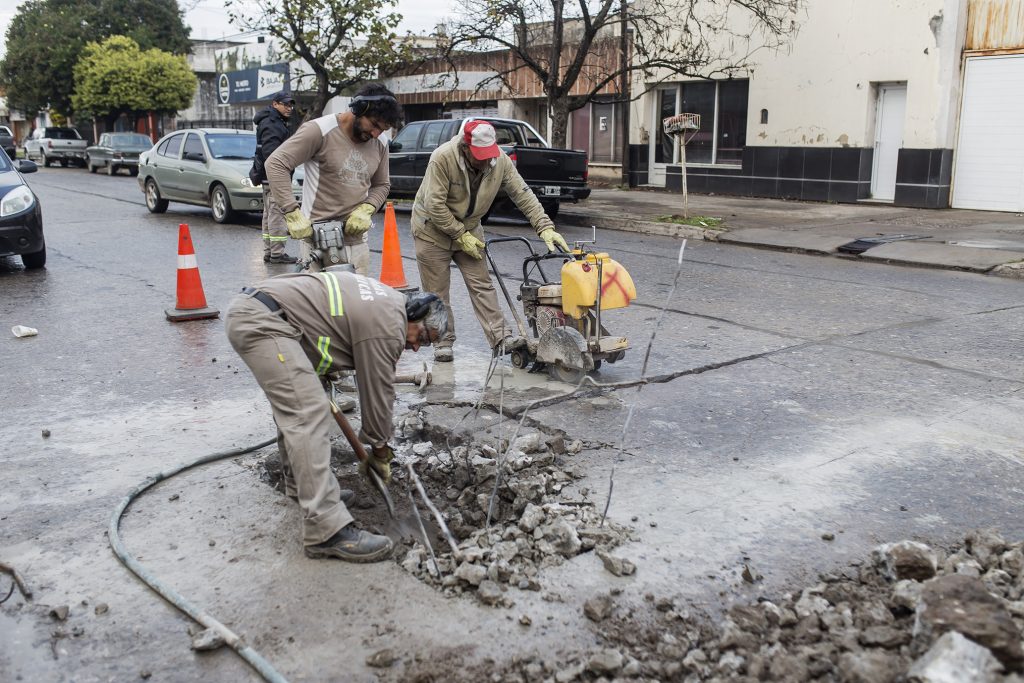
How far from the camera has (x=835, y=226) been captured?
14.9 metres

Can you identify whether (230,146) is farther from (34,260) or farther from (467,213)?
(467,213)

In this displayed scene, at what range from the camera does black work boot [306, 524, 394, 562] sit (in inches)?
143

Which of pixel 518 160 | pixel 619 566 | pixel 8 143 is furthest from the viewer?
pixel 8 143

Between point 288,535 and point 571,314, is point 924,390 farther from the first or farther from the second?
point 288,535

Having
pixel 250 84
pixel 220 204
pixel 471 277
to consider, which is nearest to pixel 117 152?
pixel 250 84

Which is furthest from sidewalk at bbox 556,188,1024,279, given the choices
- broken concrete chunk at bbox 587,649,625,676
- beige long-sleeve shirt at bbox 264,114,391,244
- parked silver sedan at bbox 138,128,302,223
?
broken concrete chunk at bbox 587,649,625,676

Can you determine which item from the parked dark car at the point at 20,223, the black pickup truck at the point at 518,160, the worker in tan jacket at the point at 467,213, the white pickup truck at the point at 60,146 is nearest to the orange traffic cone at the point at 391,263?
the worker in tan jacket at the point at 467,213

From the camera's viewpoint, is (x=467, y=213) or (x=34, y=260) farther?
(x=34, y=260)

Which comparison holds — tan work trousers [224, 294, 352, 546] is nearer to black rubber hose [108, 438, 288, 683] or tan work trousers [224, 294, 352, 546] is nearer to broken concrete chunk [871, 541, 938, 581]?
black rubber hose [108, 438, 288, 683]

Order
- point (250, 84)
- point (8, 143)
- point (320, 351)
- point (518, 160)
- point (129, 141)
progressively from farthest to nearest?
point (8, 143)
point (250, 84)
point (129, 141)
point (518, 160)
point (320, 351)

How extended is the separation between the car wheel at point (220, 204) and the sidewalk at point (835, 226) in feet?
18.7

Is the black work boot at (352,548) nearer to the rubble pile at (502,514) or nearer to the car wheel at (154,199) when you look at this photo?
A: the rubble pile at (502,514)

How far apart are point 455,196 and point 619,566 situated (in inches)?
133

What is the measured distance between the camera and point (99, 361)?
6.81 meters
